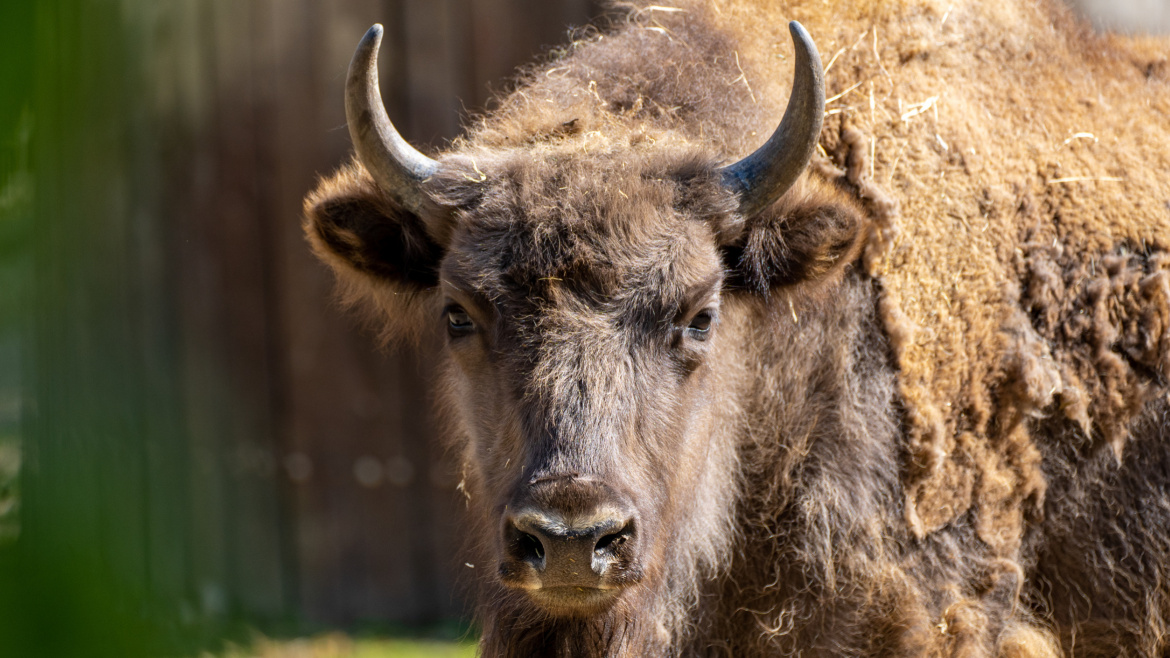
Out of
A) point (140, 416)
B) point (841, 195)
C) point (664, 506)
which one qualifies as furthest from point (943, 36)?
point (140, 416)

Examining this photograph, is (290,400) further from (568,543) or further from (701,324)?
(568,543)

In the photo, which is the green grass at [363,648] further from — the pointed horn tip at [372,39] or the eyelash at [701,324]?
the pointed horn tip at [372,39]

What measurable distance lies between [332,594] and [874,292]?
5732 mm

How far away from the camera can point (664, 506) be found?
393cm

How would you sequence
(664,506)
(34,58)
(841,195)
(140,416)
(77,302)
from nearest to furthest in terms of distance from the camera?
(34,58) < (77,302) < (140,416) < (664,506) < (841,195)

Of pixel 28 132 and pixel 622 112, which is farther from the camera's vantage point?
pixel 622 112

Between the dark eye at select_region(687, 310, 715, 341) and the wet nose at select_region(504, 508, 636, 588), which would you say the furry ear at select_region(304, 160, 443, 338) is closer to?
the dark eye at select_region(687, 310, 715, 341)

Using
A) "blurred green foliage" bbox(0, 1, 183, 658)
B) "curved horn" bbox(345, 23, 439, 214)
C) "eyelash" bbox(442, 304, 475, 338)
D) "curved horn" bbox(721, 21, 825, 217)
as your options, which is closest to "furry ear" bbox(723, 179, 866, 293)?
"curved horn" bbox(721, 21, 825, 217)

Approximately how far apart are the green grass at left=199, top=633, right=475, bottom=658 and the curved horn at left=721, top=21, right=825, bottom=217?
464cm

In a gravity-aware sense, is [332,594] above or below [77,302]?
below

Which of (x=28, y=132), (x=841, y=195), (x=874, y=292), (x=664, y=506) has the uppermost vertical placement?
(x=28, y=132)

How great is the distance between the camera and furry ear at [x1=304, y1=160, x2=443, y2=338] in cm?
429

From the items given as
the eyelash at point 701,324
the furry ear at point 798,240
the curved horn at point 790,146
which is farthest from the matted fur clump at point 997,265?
the eyelash at point 701,324

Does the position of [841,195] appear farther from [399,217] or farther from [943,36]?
[399,217]
